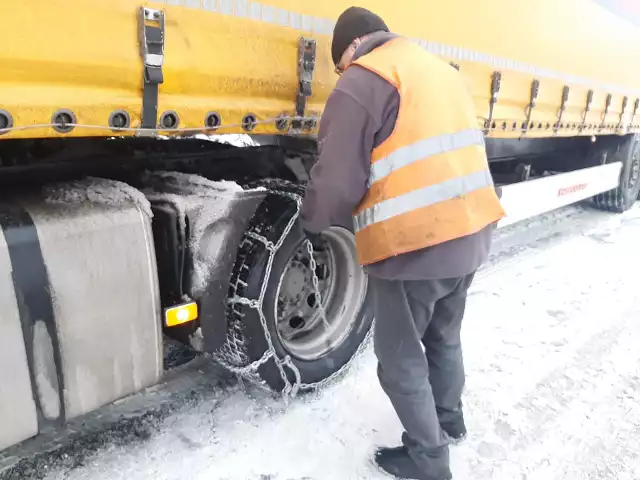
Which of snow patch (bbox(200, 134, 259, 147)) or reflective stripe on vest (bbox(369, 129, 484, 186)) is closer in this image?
reflective stripe on vest (bbox(369, 129, 484, 186))

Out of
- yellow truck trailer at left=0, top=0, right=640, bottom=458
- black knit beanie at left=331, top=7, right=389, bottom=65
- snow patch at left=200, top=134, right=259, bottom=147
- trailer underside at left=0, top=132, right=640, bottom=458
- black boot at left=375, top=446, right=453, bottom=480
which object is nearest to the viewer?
yellow truck trailer at left=0, top=0, right=640, bottom=458

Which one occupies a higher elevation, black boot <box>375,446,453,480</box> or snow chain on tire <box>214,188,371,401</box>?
snow chain on tire <box>214,188,371,401</box>

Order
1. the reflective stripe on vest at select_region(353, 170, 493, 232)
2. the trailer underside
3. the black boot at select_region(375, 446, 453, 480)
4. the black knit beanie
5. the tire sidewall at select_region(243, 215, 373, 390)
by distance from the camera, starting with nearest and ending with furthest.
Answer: the trailer underside, the reflective stripe on vest at select_region(353, 170, 493, 232), the black knit beanie, the black boot at select_region(375, 446, 453, 480), the tire sidewall at select_region(243, 215, 373, 390)

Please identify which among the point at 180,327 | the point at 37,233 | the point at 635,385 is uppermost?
the point at 37,233

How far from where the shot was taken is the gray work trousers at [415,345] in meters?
2.13

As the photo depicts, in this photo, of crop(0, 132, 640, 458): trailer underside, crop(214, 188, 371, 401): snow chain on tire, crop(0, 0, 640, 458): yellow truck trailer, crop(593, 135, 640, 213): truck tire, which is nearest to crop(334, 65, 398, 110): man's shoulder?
crop(0, 0, 640, 458): yellow truck trailer

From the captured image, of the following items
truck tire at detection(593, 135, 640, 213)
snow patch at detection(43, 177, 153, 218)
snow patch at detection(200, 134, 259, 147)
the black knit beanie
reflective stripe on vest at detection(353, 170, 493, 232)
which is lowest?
truck tire at detection(593, 135, 640, 213)

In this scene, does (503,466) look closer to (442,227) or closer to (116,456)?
(442,227)

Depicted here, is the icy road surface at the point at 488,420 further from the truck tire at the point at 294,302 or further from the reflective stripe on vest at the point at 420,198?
the reflective stripe on vest at the point at 420,198

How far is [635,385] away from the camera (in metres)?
A: 3.08

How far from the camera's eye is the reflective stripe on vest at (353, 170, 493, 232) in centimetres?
196

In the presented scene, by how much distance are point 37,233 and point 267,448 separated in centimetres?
136

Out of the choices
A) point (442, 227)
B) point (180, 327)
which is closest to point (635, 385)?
point (442, 227)

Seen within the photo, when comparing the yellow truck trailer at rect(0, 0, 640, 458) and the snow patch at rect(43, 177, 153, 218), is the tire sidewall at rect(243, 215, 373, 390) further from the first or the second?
the snow patch at rect(43, 177, 153, 218)
